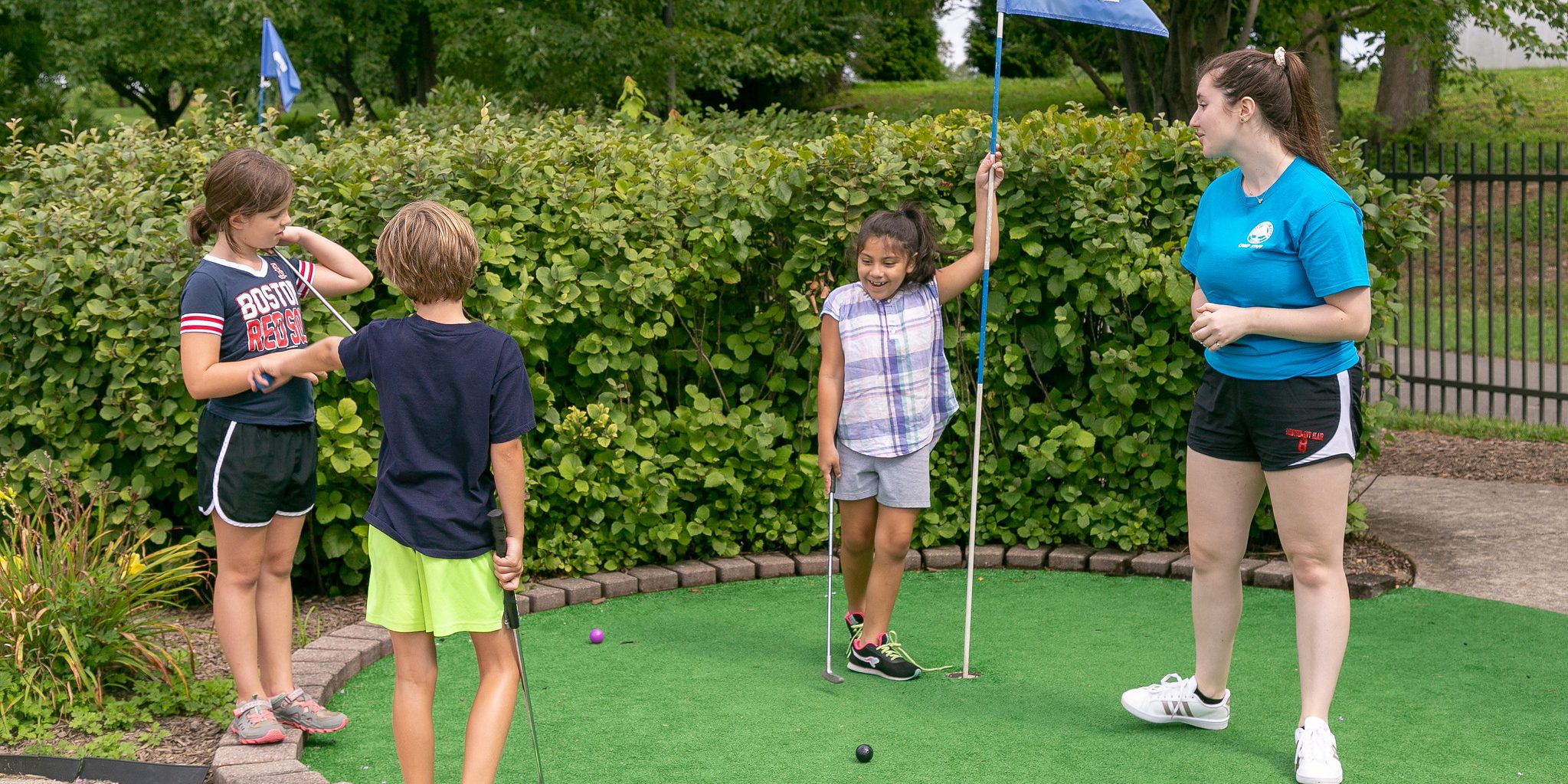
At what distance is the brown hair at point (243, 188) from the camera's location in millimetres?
3764

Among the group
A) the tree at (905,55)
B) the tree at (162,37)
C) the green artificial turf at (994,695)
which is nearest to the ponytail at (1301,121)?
the green artificial turf at (994,695)

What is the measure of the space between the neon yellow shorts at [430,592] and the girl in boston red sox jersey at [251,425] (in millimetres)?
724

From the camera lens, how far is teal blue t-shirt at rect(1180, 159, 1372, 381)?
11.7 ft

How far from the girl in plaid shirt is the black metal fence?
2619 millimetres

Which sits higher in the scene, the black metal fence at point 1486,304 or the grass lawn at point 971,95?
the grass lawn at point 971,95

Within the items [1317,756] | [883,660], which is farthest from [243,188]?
[1317,756]

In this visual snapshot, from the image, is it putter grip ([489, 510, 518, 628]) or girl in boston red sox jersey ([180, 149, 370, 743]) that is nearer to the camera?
putter grip ([489, 510, 518, 628])

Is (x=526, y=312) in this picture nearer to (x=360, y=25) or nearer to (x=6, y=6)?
(x=360, y=25)

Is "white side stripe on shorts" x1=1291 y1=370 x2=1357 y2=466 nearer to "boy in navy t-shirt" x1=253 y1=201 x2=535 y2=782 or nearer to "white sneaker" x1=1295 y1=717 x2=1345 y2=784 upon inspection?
"white sneaker" x1=1295 y1=717 x2=1345 y2=784

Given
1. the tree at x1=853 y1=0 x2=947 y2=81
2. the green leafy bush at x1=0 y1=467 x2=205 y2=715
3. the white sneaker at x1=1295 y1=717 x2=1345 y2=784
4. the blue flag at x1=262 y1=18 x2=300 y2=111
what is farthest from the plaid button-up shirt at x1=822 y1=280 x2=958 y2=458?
the tree at x1=853 y1=0 x2=947 y2=81

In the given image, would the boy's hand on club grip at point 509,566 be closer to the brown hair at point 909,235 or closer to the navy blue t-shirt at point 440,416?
the navy blue t-shirt at point 440,416

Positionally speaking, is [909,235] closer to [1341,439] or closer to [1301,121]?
[1301,121]

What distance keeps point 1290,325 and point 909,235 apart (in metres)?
1.34

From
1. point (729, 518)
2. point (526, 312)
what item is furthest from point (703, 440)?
point (526, 312)
